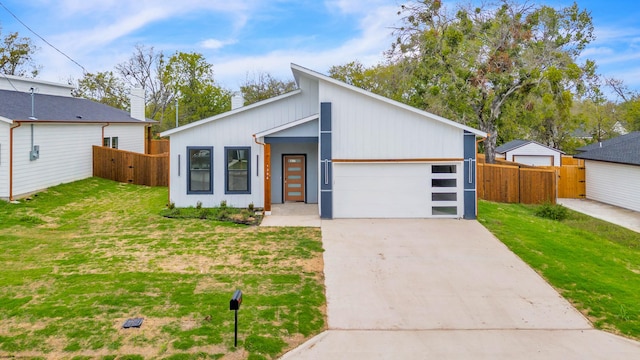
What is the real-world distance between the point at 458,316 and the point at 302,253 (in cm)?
401

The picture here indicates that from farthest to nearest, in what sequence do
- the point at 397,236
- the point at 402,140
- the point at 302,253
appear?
the point at 402,140 < the point at 397,236 < the point at 302,253

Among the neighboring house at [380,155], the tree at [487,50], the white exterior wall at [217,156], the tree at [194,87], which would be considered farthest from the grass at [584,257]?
the tree at [194,87]

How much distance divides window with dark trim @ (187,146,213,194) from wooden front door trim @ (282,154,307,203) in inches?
108

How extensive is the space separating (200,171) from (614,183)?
55.8 feet

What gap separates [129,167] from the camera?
66.6 ft

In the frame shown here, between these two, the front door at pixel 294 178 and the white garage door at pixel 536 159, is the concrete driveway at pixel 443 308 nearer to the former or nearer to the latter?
the front door at pixel 294 178

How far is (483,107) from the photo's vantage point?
73.8 ft

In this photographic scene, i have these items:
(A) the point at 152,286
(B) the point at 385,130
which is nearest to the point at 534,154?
(B) the point at 385,130

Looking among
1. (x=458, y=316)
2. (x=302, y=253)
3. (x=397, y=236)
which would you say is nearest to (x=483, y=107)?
(x=397, y=236)

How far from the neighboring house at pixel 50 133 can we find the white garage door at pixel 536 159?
2322 cm

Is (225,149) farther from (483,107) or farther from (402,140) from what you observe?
(483,107)

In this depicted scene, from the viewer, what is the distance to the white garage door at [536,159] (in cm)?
2620

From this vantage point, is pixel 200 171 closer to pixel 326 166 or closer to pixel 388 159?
pixel 326 166

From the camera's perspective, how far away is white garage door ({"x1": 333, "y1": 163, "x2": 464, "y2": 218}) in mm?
13625
